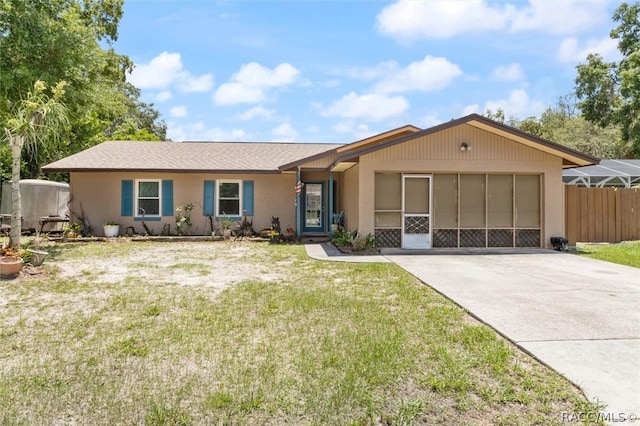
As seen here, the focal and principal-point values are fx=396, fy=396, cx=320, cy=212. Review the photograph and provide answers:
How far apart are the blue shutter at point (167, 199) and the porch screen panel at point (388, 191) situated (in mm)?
7988

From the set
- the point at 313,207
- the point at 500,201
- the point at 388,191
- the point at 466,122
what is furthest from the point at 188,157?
the point at 500,201

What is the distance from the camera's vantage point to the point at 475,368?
3.47m

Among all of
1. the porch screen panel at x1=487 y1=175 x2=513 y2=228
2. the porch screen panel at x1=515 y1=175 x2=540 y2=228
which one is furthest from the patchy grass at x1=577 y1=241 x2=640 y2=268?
the porch screen panel at x1=487 y1=175 x2=513 y2=228

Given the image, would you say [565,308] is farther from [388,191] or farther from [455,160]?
[455,160]

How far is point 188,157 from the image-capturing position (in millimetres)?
15820

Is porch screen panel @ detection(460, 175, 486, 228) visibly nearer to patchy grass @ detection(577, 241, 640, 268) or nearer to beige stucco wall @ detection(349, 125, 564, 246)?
beige stucco wall @ detection(349, 125, 564, 246)

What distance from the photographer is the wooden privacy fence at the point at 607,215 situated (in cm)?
1290

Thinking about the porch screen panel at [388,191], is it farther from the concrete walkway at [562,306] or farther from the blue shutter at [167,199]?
the blue shutter at [167,199]

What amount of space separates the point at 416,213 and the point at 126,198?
10.6m

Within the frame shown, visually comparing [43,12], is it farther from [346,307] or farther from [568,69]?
[568,69]

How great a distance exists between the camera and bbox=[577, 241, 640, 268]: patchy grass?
9198 mm

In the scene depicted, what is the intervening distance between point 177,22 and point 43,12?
3.99 m

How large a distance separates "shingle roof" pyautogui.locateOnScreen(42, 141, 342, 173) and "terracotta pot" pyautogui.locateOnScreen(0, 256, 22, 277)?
725 cm

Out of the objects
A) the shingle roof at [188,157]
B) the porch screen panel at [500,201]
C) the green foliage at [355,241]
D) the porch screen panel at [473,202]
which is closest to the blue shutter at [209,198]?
the shingle roof at [188,157]
